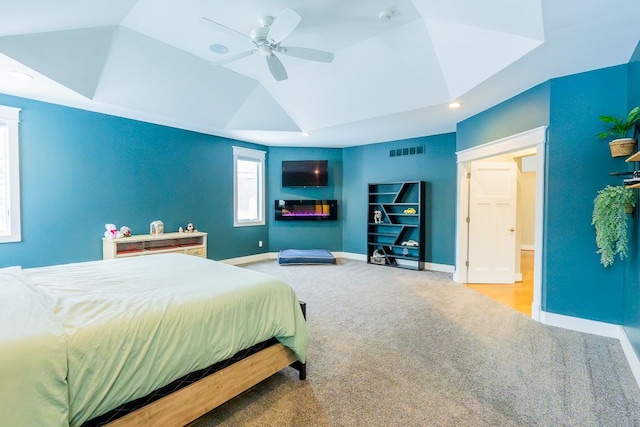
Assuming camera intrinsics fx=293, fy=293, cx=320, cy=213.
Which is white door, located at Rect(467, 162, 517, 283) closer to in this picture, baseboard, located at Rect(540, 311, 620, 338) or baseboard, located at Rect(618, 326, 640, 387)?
baseboard, located at Rect(540, 311, 620, 338)

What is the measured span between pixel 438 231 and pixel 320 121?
3025mm

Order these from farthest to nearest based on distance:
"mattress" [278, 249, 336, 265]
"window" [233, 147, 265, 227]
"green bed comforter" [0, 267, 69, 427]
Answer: "window" [233, 147, 265, 227]
"mattress" [278, 249, 336, 265]
"green bed comforter" [0, 267, 69, 427]

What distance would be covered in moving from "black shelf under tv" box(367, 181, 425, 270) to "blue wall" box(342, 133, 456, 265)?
7.3 inches

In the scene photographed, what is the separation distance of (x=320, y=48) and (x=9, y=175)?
4.05 meters

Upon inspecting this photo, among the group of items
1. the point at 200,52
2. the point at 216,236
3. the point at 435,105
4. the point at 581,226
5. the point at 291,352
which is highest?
the point at 200,52

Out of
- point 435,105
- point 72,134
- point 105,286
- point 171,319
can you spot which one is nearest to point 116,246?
point 72,134

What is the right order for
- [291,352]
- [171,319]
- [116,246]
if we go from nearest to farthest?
[171,319], [291,352], [116,246]

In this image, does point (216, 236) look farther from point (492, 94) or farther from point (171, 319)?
point (492, 94)

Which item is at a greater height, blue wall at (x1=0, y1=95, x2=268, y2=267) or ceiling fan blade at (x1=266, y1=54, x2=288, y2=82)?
ceiling fan blade at (x1=266, y1=54, x2=288, y2=82)

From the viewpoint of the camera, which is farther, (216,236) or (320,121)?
(216,236)

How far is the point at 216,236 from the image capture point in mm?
5750

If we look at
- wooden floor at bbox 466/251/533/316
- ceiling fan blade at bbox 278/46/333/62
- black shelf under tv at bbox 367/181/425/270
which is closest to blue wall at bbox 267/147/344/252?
black shelf under tv at bbox 367/181/425/270

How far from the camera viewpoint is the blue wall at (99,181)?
12.2ft

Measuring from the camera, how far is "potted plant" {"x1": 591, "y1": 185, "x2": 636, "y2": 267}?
2.57 metres
